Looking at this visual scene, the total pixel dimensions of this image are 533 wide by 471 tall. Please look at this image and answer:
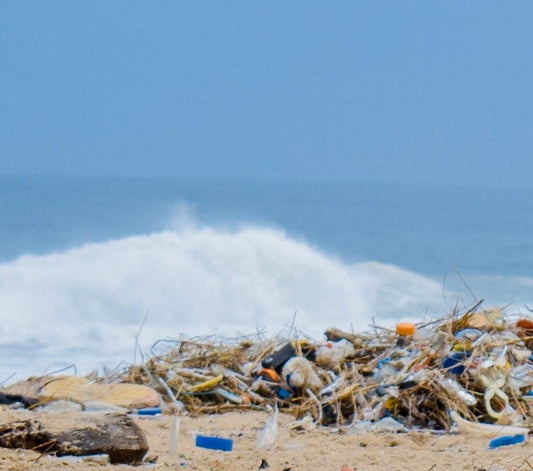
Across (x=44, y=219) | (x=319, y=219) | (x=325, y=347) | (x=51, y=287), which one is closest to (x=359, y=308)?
(x=51, y=287)

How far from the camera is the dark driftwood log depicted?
4402 mm

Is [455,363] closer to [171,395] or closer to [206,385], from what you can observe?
[206,385]

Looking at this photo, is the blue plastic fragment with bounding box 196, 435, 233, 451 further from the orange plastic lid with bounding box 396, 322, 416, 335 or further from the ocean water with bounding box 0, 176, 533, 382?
the ocean water with bounding box 0, 176, 533, 382

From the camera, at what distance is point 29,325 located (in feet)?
50.2

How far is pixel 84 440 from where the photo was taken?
4.45 metres

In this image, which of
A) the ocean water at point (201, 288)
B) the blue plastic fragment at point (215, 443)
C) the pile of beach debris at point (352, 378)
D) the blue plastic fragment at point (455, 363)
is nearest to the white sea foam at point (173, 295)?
the ocean water at point (201, 288)

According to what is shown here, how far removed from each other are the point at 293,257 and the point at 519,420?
13.7 meters

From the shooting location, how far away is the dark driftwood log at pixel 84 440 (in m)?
4.40

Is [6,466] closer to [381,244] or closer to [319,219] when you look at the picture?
[381,244]

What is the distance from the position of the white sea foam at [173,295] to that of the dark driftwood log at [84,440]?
769 centimetres

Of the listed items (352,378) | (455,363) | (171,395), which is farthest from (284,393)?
(455,363)

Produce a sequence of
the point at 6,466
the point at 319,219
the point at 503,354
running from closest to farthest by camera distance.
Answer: the point at 6,466 → the point at 503,354 → the point at 319,219

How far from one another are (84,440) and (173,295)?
44.3ft

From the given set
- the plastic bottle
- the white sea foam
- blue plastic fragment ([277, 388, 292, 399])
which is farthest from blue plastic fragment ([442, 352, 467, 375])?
the white sea foam
